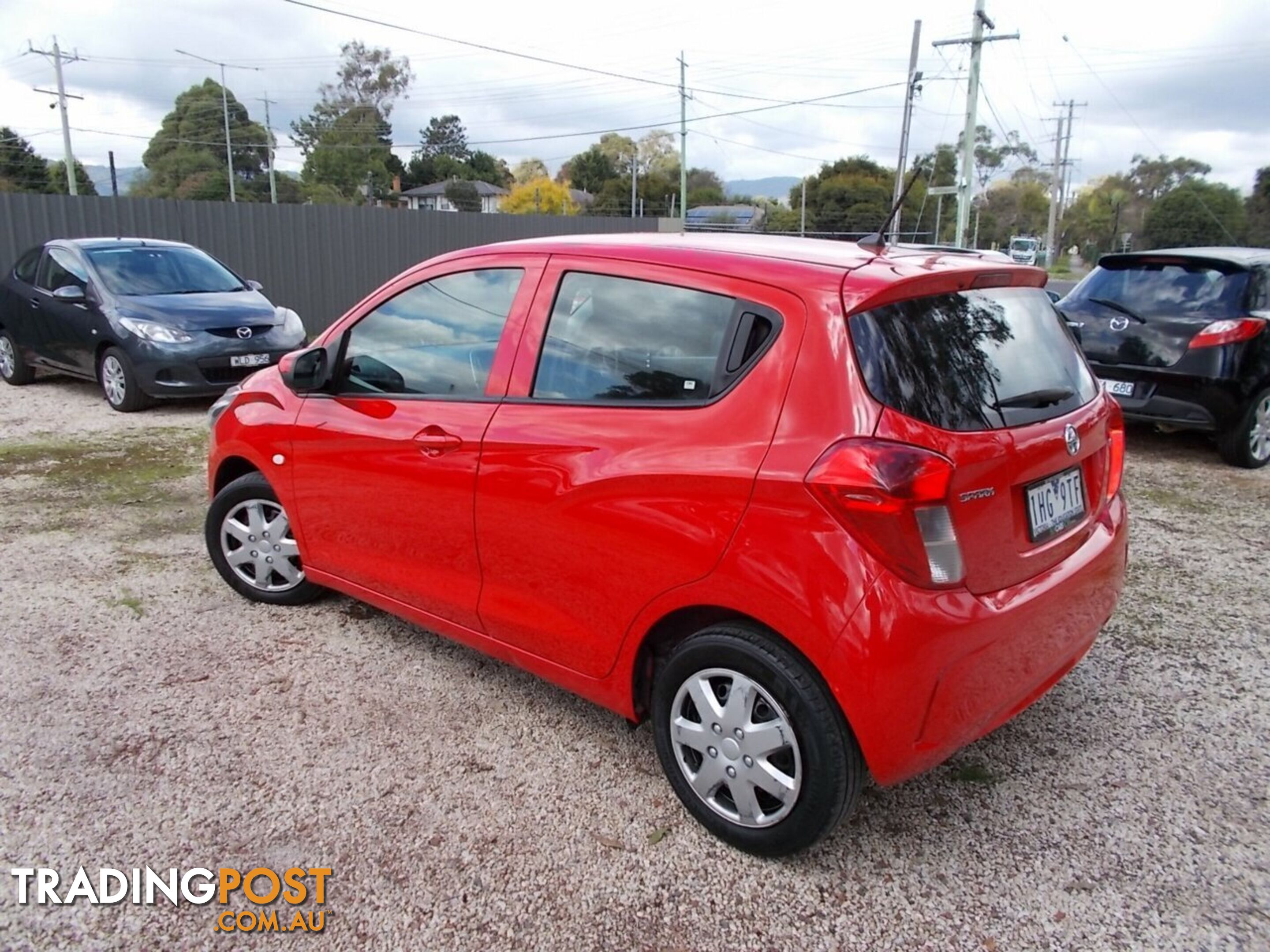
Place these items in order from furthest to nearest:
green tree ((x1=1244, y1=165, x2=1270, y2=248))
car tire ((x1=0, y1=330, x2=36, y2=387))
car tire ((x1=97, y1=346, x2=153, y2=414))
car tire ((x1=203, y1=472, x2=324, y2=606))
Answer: green tree ((x1=1244, y1=165, x2=1270, y2=248)) < car tire ((x1=0, y1=330, x2=36, y2=387)) < car tire ((x1=97, y1=346, x2=153, y2=414)) < car tire ((x1=203, y1=472, x2=324, y2=606))

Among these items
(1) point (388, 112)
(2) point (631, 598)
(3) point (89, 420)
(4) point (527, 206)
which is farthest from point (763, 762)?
(4) point (527, 206)

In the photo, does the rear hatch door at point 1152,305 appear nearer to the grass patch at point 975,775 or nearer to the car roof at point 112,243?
the grass patch at point 975,775

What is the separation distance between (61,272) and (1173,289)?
33.0 feet

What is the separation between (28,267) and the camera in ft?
31.7

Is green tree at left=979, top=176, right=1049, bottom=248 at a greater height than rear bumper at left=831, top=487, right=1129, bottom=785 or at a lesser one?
greater

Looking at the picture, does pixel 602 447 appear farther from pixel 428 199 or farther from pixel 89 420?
pixel 428 199

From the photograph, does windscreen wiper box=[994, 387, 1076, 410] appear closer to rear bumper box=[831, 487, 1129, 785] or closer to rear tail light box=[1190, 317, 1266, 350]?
rear bumper box=[831, 487, 1129, 785]

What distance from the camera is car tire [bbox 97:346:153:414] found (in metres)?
8.38

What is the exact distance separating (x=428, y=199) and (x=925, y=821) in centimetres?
9301

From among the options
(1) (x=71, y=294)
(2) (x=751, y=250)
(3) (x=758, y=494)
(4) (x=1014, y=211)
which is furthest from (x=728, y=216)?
(3) (x=758, y=494)

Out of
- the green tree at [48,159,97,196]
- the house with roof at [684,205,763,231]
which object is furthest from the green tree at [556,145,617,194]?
the green tree at [48,159,97,196]

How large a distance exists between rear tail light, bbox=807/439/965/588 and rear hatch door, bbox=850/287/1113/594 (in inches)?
1.8

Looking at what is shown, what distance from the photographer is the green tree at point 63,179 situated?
59.6 metres

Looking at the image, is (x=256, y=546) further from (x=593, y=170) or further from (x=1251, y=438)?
(x=593, y=170)
